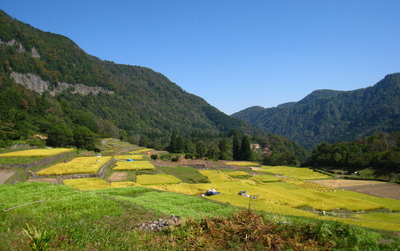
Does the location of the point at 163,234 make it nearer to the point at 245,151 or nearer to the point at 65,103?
the point at 245,151

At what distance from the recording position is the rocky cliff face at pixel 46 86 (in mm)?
111062

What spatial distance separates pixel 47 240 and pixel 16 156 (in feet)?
105

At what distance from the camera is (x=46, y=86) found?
132m

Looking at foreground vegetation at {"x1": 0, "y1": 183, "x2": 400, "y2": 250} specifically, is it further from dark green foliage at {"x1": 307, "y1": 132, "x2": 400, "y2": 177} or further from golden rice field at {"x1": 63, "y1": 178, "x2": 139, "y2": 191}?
dark green foliage at {"x1": 307, "y1": 132, "x2": 400, "y2": 177}

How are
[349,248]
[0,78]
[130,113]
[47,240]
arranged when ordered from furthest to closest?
[130,113], [0,78], [349,248], [47,240]

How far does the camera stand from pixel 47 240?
5.20 metres

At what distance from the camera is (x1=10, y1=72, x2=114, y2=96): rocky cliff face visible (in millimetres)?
111062

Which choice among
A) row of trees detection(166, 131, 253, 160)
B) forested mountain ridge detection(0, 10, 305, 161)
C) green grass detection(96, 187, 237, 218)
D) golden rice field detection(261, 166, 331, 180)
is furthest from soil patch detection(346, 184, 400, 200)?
forested mountain ridge detection(0, 10, 305, 161)

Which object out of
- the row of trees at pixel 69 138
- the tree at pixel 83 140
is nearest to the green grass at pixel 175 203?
the row of trees at pixel 69 138

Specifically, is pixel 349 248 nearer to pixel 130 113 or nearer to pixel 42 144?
pixel 42 144

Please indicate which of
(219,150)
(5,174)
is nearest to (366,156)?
(219,150)

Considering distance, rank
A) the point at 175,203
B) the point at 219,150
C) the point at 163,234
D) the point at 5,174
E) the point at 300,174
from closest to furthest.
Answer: the point at 163,234 < the point at 175,203 < the point at 5,174 < the point at 300,174 < the point at 219,150

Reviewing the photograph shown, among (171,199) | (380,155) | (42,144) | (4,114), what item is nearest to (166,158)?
(42,144)

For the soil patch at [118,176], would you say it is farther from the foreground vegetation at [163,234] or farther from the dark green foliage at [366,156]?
the dark green foliage at [366,156]
